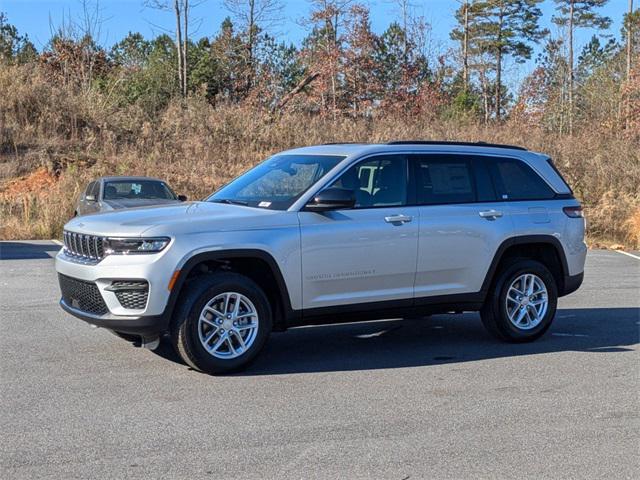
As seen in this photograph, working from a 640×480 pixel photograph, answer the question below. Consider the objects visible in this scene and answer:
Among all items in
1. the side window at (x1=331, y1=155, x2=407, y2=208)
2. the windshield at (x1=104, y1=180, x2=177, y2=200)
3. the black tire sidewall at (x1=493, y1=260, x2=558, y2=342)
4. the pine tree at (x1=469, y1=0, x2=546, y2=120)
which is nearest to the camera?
the side window at (x1=331, y1=155, x2=407, y2=208)

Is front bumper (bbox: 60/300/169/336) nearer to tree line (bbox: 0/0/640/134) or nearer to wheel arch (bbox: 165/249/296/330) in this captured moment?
wheel arch (bbox: 165/249/296/330)

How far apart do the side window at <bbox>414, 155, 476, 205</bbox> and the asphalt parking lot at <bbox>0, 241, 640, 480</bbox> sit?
1.46 metres

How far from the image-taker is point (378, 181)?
793 centimetres

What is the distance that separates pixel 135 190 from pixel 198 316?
11.9 m

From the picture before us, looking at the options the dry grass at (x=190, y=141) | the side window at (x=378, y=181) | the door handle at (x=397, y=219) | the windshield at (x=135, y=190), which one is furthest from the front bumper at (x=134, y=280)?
the dry grass at (x=190, y=141)

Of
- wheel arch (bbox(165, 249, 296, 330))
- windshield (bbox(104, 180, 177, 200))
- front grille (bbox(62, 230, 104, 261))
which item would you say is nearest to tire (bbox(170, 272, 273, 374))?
wheel arch (bbox(165, 249, 296, 330))

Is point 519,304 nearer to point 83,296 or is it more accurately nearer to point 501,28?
point 83,296

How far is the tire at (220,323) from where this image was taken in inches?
272

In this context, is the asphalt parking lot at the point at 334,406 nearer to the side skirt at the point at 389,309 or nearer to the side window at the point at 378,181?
the side skirt at the point at 389,309

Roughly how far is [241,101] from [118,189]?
20.1 meters

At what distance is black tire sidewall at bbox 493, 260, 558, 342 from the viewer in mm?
8391

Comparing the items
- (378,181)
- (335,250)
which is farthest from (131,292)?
(378,181)

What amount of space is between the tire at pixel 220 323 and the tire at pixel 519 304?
2.39 meters

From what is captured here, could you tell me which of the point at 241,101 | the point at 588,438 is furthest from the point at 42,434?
the point at 241,101
